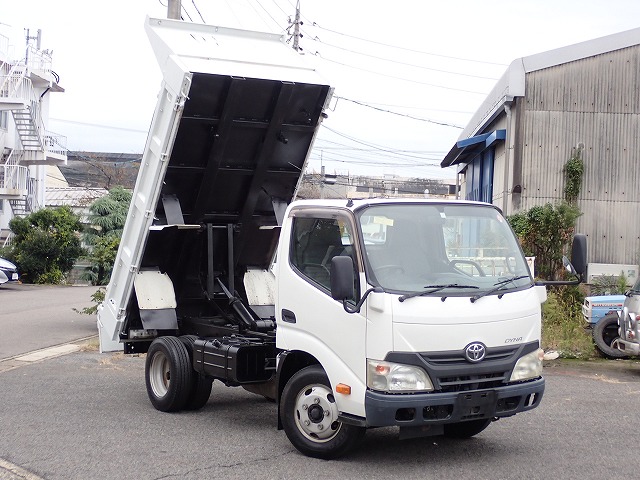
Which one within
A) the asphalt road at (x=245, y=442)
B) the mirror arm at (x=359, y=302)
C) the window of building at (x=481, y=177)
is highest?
the window of building at (x=481, y=177)

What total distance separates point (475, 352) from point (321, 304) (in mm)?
1353

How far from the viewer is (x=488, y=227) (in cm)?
764

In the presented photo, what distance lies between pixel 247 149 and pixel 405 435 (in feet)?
13.5

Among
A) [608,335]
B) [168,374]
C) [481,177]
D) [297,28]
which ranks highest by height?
[297,28]

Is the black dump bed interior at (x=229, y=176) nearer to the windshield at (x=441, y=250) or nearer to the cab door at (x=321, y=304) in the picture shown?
the cab door at (x=321, y=304)

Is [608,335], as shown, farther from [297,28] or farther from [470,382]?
[297,28]

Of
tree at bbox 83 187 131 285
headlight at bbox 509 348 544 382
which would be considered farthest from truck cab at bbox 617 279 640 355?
tree at bbox 83 187 131 285

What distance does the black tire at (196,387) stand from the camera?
363 inches

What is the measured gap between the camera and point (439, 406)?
6.68m

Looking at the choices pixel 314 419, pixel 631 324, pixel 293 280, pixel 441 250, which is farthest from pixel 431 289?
pixel 631 324

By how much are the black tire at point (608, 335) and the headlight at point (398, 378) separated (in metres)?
8.00

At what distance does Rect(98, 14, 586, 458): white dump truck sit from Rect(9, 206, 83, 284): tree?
24.6 metres

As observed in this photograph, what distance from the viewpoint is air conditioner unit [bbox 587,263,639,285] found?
58.4 feet

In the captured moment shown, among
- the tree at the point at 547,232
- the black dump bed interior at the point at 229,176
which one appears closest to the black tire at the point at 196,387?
the black dump bed interior at the point at 229,176
